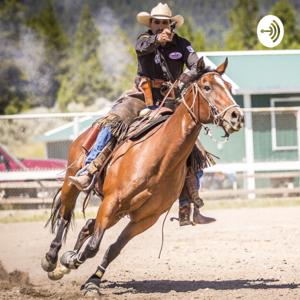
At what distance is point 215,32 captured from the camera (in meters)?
75.3

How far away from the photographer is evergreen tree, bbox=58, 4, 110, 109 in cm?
6388

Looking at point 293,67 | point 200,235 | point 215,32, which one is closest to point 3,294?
point 200,235

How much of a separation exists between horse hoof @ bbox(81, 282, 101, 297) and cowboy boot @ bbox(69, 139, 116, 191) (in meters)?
1.06

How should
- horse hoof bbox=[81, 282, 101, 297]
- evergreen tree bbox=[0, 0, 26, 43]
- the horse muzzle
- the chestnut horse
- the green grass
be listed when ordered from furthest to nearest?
1. evergreen tree bbox=[0, 0, 26, 43]
2. the green grass
3. horse hoof bbox=[81, 282, 101, 297]
4. the chestnut horse
5. the horse muzzle

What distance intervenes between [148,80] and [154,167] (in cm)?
124

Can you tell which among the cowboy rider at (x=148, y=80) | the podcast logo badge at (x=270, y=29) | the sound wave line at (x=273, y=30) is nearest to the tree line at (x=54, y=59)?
the sound wave line at (x=273, y=30)

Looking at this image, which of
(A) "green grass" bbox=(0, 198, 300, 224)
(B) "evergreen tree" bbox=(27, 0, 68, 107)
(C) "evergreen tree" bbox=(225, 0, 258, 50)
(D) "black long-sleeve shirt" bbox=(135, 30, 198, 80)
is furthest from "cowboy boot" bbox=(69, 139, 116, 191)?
(B) "evergreen tree" bbox=(27, 0, 68, 107)

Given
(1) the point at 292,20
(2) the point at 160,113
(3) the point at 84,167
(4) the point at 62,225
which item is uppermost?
(1) the point at 292,20

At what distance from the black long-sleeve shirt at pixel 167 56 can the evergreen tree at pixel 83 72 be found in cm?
5447

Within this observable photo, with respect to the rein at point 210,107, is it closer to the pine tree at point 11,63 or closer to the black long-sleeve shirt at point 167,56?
the black long-sleeve shirt at point 167,56

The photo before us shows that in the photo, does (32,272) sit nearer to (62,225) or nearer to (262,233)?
(62,225)

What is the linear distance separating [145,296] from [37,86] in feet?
212

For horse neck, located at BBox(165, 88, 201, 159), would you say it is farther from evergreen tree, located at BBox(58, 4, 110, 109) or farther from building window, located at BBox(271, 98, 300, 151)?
evergreen tree, located at BBox(58, 4, 110, 109)

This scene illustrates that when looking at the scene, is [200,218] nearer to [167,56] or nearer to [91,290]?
[91,290]
